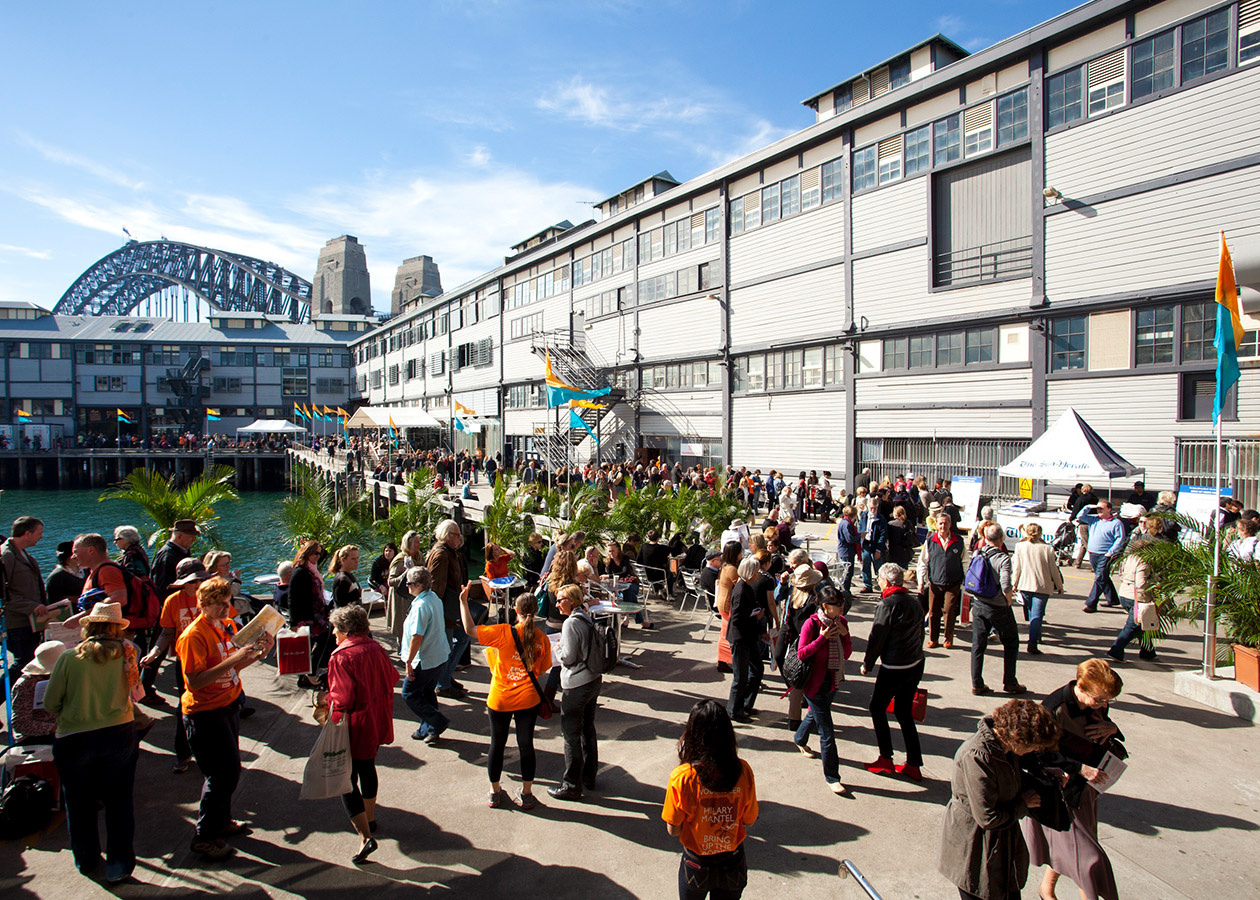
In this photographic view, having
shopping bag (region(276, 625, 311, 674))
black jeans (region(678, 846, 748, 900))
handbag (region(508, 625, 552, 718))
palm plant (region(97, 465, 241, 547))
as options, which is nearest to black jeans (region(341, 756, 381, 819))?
handbag (region(508, 625, 552, 718))

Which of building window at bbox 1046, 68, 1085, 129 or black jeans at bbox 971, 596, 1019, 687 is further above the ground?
building window at bbox 1046, 68, 1085, 129

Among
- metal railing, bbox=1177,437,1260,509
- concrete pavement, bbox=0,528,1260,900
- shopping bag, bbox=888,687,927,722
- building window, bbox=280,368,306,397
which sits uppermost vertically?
building window, bbox=280,368,306,397

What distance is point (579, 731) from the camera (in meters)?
5.43

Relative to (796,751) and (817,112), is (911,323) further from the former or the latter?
(796,751)

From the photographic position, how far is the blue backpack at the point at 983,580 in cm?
717

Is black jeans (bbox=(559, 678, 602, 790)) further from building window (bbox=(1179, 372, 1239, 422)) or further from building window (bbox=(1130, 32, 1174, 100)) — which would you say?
building window (bbox=(1130, 32, 1174, 100))

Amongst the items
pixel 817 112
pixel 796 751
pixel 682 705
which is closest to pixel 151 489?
pixel 682 705

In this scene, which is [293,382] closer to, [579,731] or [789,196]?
[789,196]

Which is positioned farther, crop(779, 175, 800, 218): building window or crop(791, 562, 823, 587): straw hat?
crop(779, 175, 800, 218): building window

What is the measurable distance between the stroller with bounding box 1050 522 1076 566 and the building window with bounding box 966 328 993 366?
5799 mm

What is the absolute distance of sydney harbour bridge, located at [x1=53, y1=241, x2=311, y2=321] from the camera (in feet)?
347

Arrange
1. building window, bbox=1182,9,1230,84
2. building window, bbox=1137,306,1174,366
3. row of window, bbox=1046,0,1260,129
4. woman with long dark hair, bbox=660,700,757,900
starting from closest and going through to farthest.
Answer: woman with long dark hair, bbox=660,700,757,900, row of window, bbox=1046,0,1260,129, building window, bbox=1182,9,1230,84, building window, bbox=1137,306,1174,366

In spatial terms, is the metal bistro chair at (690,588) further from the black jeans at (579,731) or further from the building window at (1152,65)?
the building window at (1152,65)

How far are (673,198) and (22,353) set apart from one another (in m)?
69.4
